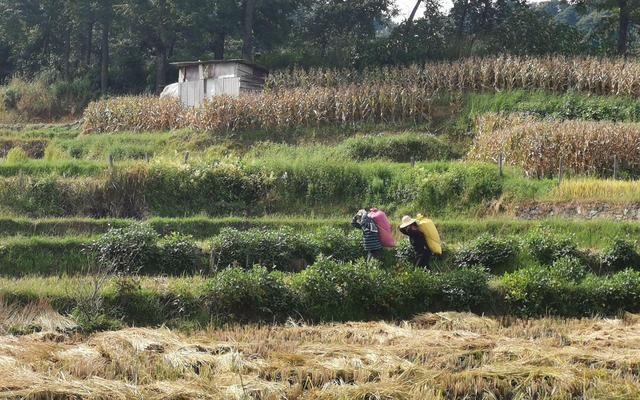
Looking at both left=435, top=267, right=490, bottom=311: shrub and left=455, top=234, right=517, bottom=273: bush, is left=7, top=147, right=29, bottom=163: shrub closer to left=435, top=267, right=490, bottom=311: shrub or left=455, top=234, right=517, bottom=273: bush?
left=455, top=234, right=517, bottom=273: bush

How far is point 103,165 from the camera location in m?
21.2

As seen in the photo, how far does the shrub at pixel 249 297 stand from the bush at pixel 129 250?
103 inches

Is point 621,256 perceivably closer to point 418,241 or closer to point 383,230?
point 418,241

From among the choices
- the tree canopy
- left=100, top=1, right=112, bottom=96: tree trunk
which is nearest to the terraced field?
the tree canopy

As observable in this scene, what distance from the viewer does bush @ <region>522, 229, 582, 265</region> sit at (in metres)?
15.2

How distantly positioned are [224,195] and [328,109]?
7.12 metres

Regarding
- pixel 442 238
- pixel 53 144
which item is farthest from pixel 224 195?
pixel 53 144

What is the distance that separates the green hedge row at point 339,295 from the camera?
13.3m

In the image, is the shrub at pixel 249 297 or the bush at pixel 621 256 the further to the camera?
Answer: the bush at pixel 621 256

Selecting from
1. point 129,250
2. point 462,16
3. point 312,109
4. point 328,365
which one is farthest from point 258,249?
point 462,16

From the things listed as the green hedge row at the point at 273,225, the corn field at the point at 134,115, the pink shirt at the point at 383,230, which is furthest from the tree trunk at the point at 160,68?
the pink shirt at the point at 383,230

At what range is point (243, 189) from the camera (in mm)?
20344

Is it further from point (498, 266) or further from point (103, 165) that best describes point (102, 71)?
point (498, 266)

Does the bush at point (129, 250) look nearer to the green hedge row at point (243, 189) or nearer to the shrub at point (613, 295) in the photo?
the green hedge row at point (243, 189)
